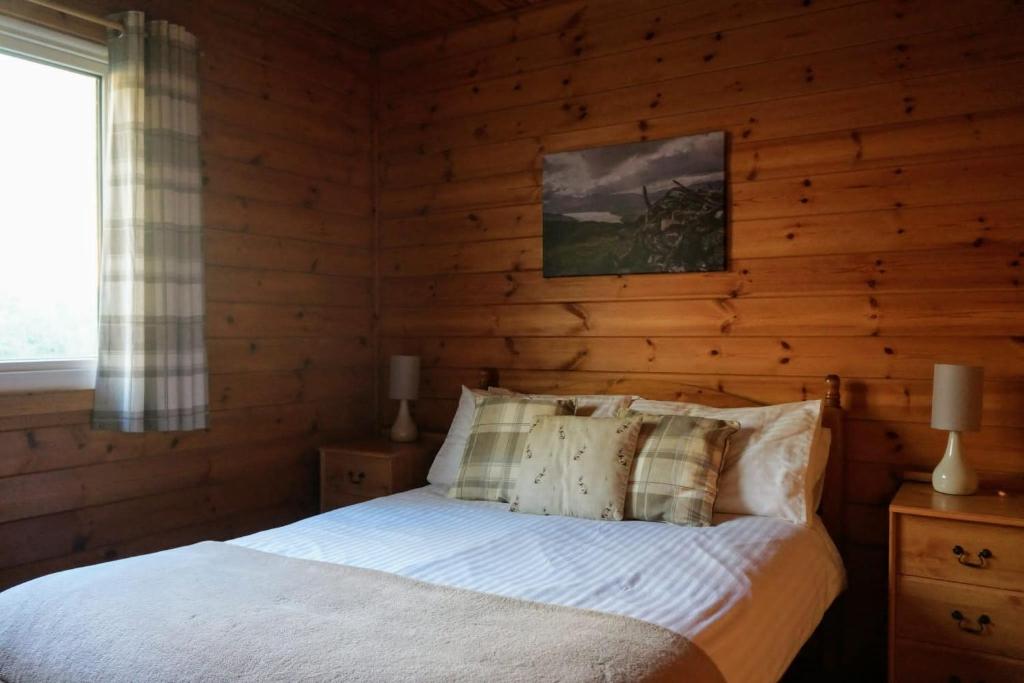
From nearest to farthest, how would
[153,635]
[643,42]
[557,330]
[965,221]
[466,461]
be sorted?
[153,635], [965,221], [466,461], [643,42], [557,330]

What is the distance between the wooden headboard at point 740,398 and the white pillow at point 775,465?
0.29 feet

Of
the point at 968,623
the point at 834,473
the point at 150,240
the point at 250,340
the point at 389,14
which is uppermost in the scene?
the point at 389,14

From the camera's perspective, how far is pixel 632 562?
1999mm

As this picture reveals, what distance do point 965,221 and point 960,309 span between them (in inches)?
10.9

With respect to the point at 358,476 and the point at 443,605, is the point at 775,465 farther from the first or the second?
the point at 358,476

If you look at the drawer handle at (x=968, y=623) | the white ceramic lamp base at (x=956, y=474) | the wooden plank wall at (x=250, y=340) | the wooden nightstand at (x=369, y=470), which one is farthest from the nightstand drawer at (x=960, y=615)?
the wooden plank wall at (x=250, y=340)

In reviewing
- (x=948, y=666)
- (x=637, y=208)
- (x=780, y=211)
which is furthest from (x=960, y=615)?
(x=637, y=208)

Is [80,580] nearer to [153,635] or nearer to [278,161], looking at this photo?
[153,635]

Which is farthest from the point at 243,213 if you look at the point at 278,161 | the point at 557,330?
the point at 557,330

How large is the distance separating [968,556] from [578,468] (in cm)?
110

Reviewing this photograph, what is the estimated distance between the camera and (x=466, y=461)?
2.82 meters

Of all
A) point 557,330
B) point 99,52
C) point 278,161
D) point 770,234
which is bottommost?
point 557,330

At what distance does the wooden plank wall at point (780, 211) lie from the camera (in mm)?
2527

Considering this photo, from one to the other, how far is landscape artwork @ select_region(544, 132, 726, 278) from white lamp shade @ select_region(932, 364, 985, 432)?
33.9 inches
